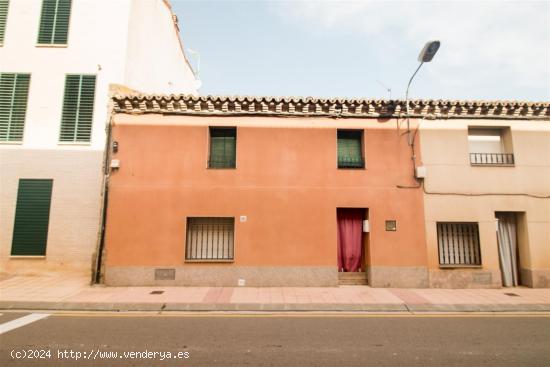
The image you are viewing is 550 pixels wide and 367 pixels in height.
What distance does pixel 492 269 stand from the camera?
365 inches

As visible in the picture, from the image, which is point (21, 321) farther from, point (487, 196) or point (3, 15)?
point (487, 196)

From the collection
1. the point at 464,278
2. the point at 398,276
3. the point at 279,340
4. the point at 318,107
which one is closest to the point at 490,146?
the point at 464,278

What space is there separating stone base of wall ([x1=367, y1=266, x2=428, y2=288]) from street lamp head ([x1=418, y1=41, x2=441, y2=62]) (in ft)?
20.3

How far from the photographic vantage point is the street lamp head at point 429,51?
8062 mm

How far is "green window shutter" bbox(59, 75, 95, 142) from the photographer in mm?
10469

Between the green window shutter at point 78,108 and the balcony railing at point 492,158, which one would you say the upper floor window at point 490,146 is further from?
the green window shutter at point 78,108

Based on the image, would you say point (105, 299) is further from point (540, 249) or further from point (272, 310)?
point (540, 249)

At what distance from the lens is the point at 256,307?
7152mm

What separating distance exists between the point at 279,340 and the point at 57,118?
422 inches

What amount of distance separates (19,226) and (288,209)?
9034 mm

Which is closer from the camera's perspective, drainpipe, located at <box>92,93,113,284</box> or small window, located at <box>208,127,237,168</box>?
drainpipe, located at <box>92,93,113,284</box>

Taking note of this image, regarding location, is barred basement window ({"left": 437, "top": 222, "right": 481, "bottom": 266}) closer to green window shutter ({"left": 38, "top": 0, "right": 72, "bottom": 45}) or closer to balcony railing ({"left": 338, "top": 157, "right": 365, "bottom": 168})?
balcony railing ({"left": 338, "top": 157, "right": 365, "bottom": 168})

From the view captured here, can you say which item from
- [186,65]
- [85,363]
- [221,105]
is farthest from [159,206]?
[186,65]

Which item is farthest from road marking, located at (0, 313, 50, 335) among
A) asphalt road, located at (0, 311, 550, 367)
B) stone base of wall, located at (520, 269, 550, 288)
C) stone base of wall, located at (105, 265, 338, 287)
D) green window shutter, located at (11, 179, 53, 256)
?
stone base of wall, located at (520, 269, 550, 288)
